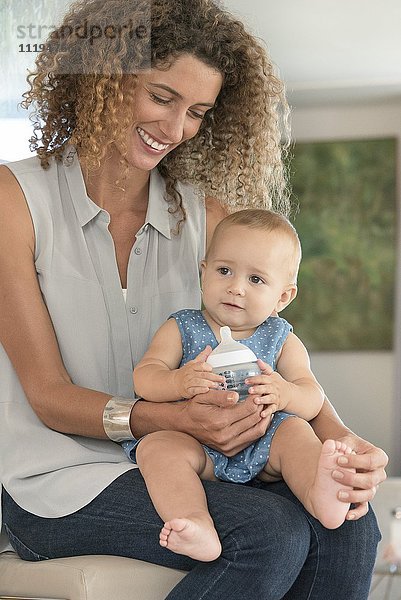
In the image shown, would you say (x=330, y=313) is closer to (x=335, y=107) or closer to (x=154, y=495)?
(x=335, y=107)

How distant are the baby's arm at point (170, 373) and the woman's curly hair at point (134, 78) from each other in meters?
0.32

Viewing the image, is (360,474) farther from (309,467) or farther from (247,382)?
(247,382)

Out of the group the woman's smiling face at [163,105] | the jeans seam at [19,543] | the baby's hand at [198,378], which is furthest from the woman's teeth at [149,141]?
the jeans seam at [19,543]

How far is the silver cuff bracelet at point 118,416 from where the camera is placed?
138 centimetres

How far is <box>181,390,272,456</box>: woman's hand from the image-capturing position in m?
1.28

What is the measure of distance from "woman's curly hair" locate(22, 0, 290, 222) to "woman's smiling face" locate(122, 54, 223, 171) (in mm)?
16

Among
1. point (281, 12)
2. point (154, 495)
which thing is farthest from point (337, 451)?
point (281, 12)

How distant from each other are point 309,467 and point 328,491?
0.06 m

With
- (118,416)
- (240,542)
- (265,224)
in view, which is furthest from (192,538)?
(265,224)

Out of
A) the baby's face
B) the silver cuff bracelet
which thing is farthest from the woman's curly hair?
the silver cuff bracelet

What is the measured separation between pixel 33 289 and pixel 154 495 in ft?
1.30

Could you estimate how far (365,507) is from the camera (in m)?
1.25

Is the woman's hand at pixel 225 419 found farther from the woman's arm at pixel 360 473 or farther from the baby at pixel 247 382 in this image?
the woman's arm at pixel 360 473

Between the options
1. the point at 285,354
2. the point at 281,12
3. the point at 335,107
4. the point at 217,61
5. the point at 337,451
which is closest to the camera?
the point at 337,451
